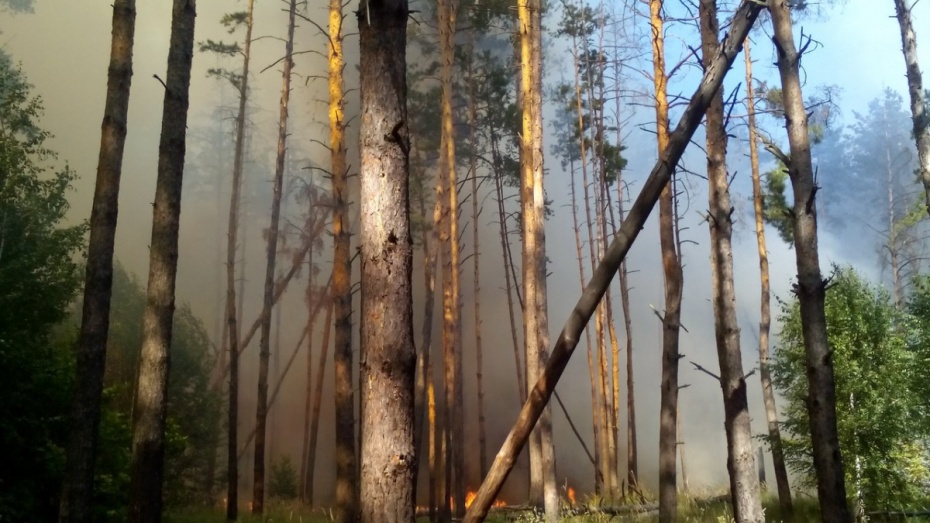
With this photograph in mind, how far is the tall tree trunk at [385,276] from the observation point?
3176 mm

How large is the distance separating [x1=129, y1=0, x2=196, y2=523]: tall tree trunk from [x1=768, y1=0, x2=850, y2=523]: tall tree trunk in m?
6.02

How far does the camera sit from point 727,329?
723 cm

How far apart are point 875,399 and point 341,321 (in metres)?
8.98

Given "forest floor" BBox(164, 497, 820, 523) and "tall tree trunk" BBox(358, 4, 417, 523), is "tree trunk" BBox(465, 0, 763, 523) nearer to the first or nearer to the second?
"tall tree trunk" BBox(358, 4, 417, 523)

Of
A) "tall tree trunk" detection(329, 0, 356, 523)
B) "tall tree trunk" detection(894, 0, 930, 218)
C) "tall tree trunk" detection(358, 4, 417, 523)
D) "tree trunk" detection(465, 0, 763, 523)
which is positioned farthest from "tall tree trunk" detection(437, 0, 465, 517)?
"tall tree trunk" detection(358, 4, 417, 523)

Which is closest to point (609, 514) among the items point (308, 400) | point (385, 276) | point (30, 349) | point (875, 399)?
point (875, 399)

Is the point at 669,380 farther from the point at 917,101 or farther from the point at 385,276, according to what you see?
the point at 385,276

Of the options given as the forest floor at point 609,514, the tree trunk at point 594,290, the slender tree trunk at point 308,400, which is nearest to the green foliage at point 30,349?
the forest floor at point 609,514

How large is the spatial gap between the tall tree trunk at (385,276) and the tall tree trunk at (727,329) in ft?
14.6

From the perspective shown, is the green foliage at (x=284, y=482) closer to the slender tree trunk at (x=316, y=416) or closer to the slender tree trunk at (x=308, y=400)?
the slender tree trunk at (x=308, y=400)

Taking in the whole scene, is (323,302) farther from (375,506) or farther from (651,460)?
(375,506)

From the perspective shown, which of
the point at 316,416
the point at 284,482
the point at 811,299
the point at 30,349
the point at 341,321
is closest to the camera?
the point at 811,299

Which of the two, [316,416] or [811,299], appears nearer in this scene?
[811,299]

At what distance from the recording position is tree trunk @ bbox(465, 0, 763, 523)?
3557mm
